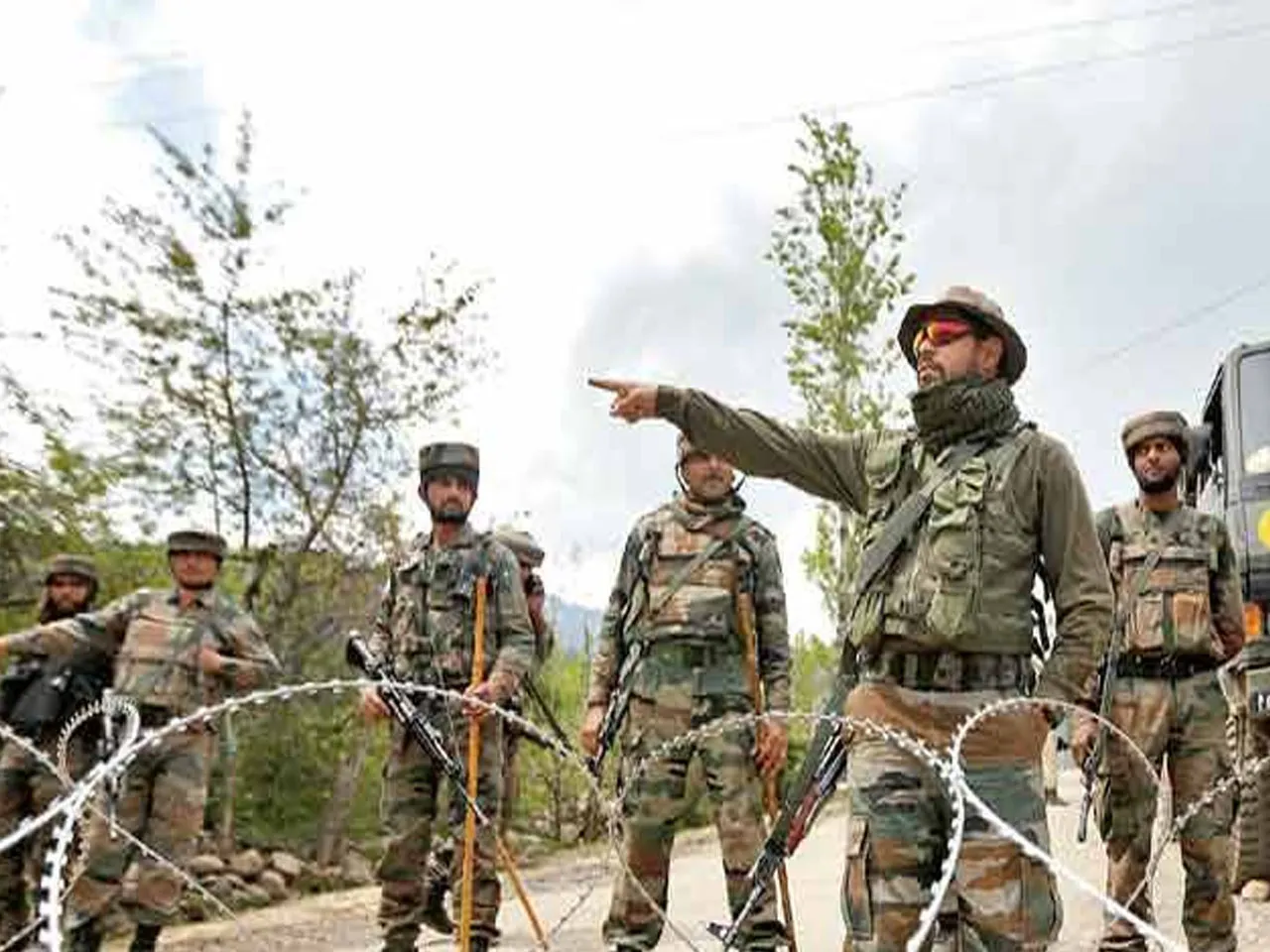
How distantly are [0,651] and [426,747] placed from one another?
8.09 ft

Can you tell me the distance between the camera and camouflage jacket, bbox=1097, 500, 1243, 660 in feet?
18.4

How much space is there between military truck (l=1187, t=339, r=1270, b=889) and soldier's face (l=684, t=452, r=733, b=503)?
7.81ft

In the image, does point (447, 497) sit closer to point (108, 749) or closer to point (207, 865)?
point (108, 749)

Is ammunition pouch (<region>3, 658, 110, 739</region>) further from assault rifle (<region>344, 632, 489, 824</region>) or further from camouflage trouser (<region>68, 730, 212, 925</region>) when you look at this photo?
assault rifle (<region>344, 632, 489, 824</region>)

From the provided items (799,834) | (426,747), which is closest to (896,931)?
(799,834)

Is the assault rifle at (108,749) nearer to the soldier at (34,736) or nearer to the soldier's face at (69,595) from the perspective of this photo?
the soldier at (34,736)

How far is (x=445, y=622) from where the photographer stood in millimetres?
6512

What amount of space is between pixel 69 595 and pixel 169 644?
48.2 inches

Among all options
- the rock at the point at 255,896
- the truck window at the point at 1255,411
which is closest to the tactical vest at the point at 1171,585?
the truck window at the point at 1255,411

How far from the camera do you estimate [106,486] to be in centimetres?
1172

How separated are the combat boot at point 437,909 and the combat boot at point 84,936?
1900 mm

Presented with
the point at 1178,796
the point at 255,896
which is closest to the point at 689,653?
the point at 1178,796

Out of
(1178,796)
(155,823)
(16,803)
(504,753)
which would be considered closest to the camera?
(1178,796)

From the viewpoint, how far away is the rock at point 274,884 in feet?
42.0
